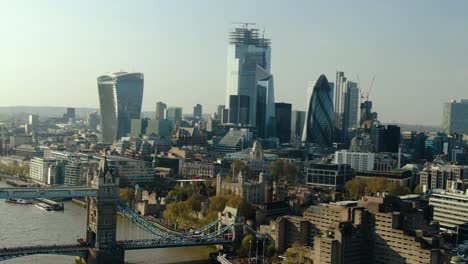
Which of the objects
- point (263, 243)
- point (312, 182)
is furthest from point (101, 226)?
point (312, 182)

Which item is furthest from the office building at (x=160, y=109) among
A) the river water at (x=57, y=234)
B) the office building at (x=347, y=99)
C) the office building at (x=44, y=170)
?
the river water at (x=57, y=234)

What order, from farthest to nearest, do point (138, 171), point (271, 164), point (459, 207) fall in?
point (271, 164) < point (138, 171) < point (459, 207)

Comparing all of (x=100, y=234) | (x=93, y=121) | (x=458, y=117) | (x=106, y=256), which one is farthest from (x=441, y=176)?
(x=93, y=121)

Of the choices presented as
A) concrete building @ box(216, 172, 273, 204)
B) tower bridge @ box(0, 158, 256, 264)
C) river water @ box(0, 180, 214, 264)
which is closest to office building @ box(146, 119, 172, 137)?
concrete building @ box(216, 172, 273, 204)

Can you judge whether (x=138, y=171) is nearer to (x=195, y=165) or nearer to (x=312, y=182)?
(x=195, y=165)

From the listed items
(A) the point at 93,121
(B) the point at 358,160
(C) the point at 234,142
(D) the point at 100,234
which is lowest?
(D) the point at 100,234

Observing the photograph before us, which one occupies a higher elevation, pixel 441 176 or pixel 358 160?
pixel 441 176

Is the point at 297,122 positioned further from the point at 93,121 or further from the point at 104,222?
the point at 104,222
